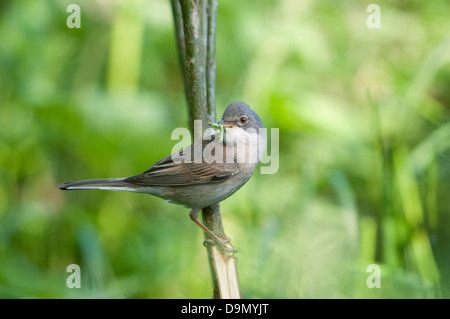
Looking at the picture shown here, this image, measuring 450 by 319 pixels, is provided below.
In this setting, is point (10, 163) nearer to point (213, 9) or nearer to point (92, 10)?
point (92, 10)

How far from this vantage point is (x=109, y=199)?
16.5 feet

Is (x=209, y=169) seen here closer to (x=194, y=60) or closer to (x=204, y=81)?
(x=204, y=81)

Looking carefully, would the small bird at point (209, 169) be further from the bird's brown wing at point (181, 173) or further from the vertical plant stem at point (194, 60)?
the vertical plant stem at point (194, 60)

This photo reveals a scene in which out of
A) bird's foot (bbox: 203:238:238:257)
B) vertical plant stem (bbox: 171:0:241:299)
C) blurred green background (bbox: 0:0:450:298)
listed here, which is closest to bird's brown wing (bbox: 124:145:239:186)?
vertical plant stem (bbox: 171:0:241:299)

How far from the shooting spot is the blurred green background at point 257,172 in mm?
3666

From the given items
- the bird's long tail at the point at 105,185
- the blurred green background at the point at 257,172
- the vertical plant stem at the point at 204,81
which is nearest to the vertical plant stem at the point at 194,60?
the vertical plant stem at the point at 204,81

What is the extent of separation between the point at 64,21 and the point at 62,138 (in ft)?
4.75

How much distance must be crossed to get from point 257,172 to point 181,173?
5.92ft

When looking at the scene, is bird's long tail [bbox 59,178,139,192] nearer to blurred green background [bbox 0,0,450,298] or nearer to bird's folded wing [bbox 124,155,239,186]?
bird's folded wing [bbox 124,155,239,186]

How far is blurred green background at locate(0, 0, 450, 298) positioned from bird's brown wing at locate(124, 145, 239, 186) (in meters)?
0.96

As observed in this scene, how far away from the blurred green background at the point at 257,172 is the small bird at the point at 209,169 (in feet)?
3.14

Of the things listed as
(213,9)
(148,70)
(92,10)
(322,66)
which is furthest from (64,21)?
(213,9)

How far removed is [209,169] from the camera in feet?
9.04

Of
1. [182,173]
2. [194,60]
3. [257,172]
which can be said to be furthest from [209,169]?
[257,172]
